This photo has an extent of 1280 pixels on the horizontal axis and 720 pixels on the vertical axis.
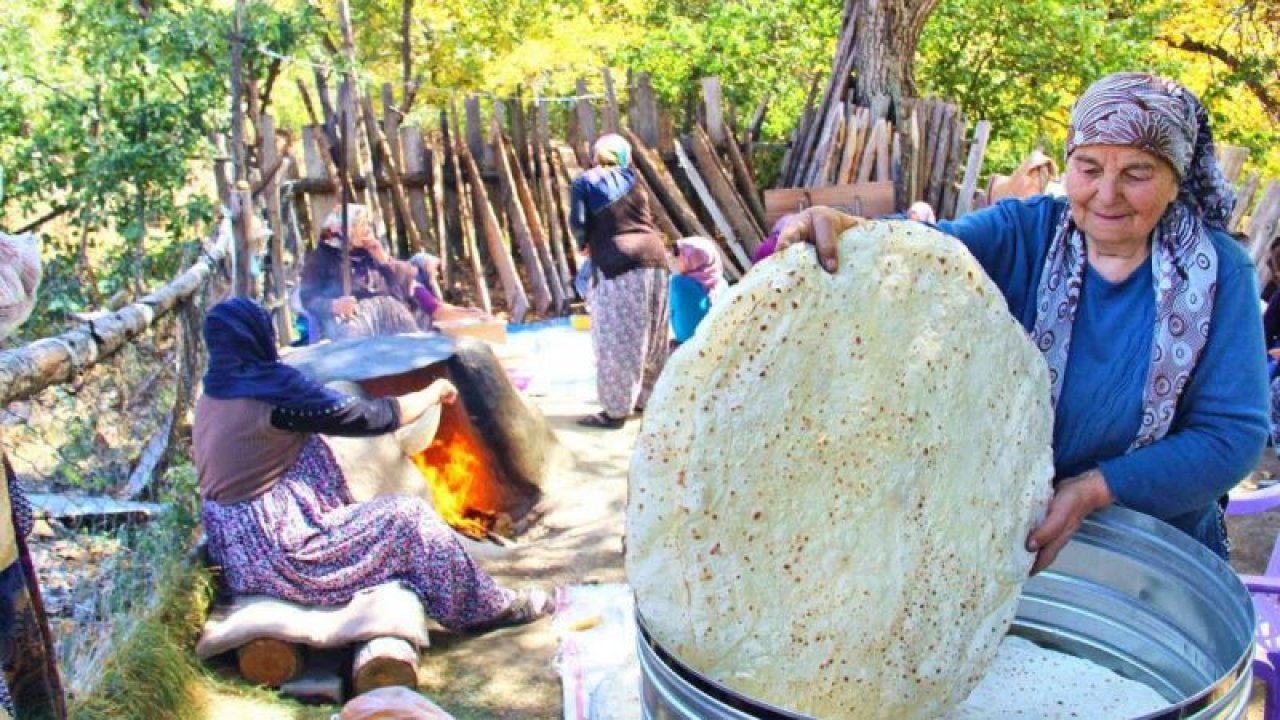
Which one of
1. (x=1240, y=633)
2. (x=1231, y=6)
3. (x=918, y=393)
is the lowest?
(x=1240, y=633)

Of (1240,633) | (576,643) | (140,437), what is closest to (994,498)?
(1240,633)

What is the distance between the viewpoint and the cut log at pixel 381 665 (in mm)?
3838

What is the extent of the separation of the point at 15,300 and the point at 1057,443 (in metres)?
2.19

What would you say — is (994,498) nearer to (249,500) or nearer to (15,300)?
(15,300)

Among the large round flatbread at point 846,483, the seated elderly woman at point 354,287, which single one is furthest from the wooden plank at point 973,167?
the large round flatbread at point 846,483

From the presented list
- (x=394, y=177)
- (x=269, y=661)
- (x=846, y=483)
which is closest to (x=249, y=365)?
(x=269, y=661)

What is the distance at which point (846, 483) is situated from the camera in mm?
1354

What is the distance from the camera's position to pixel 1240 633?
1.29m

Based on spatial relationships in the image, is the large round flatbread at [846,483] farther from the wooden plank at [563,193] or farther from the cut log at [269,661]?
the wooden plank at [563,193]

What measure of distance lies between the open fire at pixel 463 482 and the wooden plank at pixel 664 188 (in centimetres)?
493

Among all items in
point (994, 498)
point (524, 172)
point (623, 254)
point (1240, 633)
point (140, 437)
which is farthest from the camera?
point (524, 172)

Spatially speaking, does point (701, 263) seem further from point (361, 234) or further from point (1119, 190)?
point (1119, 190)

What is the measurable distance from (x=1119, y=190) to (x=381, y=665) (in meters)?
3.06

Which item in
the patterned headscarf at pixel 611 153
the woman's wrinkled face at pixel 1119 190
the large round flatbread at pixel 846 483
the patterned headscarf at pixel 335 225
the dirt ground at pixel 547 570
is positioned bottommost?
the dirt ground at pixel 547 570
